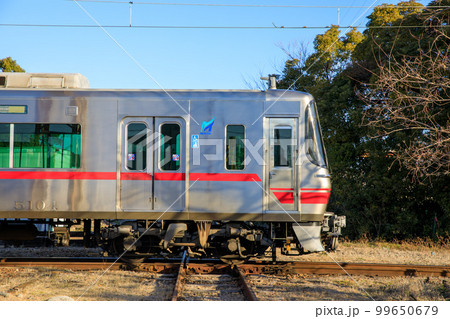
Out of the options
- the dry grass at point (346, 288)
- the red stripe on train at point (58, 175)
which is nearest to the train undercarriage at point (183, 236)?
the dry grass at point (346, 288)

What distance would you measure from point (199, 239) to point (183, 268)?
763 millimetres

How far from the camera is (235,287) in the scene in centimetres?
884

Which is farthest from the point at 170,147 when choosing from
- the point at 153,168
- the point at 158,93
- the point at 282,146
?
the point at 282,146

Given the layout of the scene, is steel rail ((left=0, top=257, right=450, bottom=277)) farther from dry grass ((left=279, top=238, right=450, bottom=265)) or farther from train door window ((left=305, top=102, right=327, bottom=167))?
train door window ((left=305, top=102, right=327, bottom=167))

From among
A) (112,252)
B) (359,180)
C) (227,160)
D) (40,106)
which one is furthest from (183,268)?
(359,180)

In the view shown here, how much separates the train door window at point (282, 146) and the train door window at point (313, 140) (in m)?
0.40

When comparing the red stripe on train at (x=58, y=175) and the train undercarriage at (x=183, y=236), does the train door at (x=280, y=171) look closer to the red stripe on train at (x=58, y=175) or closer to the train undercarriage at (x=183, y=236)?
the train undercarriage at (x=183, y=236)

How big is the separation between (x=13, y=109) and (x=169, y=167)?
3658 millimetres

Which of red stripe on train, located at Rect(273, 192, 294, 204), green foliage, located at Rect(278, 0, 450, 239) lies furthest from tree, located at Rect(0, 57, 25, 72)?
red stripe on train, located at Rect(273, 192, 294, 204)

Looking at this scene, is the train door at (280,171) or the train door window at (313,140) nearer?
the train door at (280,171)

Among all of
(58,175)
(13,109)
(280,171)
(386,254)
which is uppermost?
(13,109)

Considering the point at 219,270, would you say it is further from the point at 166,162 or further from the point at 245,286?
the point at 166,162

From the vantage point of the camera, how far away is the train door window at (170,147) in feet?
32.4

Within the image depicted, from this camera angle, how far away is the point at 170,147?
9.94 m
